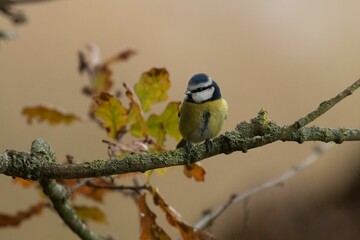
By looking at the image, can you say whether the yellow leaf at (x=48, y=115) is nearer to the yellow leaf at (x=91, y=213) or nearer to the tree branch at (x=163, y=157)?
the yellow leaf at (x=91, y=213)

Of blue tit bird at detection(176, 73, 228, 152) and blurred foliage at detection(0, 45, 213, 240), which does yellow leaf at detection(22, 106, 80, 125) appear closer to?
blurred foliage at detection(0, 45, 213, 240)

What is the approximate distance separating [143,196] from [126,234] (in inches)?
51.9

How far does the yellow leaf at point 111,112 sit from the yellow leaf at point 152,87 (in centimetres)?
3

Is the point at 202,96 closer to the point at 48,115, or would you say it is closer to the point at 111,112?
the point at 111,112

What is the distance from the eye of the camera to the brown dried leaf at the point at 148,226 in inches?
23.0

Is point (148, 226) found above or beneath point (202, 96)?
beneath

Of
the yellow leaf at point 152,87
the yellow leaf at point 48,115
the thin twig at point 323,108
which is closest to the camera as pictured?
the thin twig at point 323,108

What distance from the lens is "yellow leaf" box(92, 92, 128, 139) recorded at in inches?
25.1

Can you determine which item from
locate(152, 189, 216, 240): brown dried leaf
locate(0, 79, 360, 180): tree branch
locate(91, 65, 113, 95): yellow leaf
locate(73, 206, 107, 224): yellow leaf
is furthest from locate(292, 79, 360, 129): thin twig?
locate(91, 65, 113, 95): yellow leaf

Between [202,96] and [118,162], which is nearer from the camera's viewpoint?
[118,162]

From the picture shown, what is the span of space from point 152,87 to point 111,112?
5cm

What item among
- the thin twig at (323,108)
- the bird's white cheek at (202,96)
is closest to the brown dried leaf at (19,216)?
the bird's white cheek at (202,96)

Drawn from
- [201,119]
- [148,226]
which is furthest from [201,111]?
[148,226]

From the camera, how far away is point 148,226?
591mm
